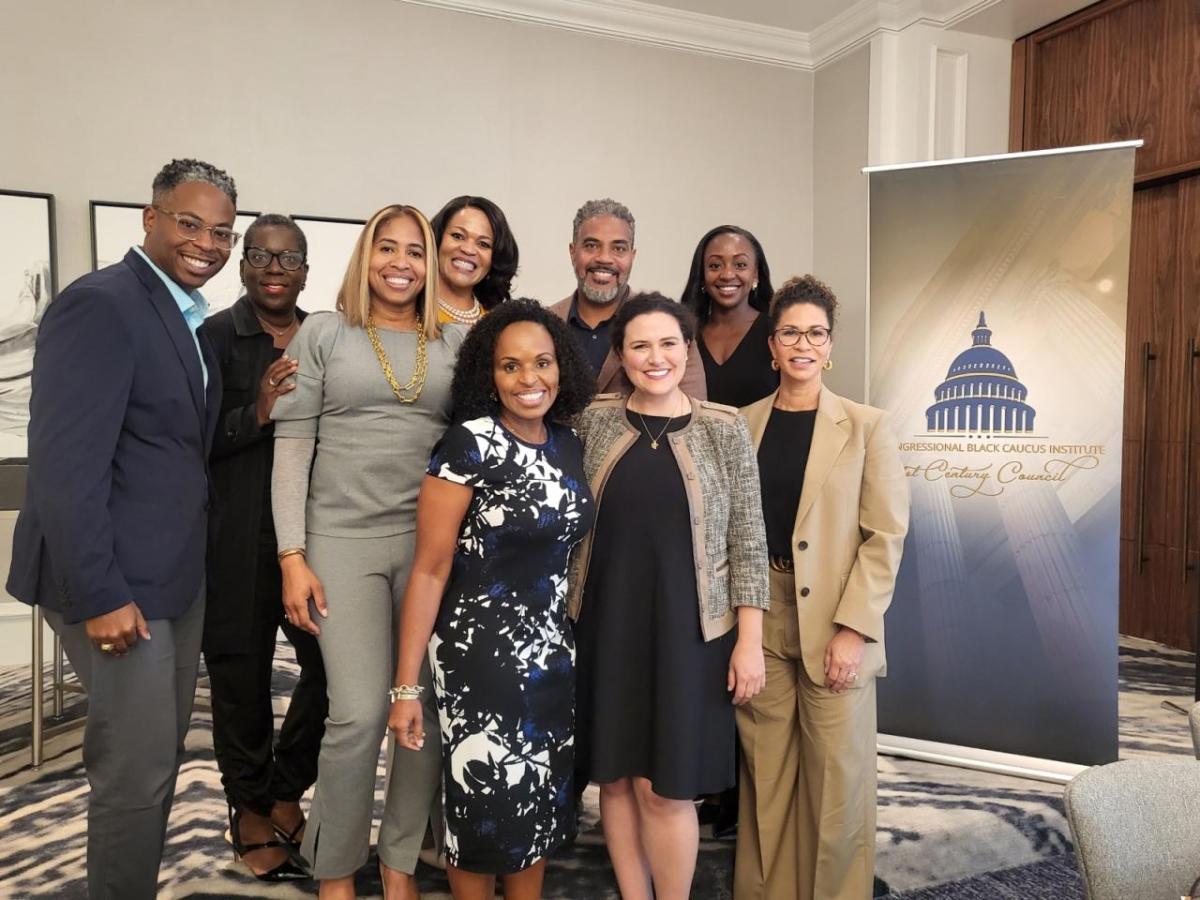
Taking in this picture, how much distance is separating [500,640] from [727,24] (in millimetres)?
4414

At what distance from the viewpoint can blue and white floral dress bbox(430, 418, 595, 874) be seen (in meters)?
1.81

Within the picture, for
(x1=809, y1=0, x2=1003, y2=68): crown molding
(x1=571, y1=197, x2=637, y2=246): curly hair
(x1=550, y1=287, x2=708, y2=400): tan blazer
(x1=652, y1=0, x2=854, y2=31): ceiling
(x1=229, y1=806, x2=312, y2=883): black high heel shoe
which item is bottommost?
(x1=229, y1=806, x2=312, y2=883): black high heel shoe

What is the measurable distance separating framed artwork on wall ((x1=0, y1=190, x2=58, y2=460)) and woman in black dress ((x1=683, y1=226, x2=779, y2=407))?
10.1 ft

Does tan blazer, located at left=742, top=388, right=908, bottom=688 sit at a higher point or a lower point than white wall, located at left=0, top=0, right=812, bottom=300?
→ lower

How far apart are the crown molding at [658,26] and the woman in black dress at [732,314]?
2.71 metres

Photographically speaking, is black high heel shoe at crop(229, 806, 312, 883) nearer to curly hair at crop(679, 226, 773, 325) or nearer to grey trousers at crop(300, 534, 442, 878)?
grey trousers at crop(300, 534, 442, 878)

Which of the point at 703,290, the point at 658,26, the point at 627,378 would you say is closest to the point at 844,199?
the point at 658,26

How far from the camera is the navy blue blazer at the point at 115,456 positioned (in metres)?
1.61

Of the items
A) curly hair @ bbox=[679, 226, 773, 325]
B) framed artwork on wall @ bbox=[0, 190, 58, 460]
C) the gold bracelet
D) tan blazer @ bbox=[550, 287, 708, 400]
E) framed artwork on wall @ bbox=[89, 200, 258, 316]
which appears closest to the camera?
the gold bracelet

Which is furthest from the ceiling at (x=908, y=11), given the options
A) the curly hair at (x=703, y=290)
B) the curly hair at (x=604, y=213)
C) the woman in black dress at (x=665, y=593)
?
the woman in black dress at (x=665, y=593)

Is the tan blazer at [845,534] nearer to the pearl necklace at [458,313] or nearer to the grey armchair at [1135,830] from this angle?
the grey armchair at [1135,830]

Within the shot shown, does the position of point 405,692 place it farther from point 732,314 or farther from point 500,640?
point 732,314

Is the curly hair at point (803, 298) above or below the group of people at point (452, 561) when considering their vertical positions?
above

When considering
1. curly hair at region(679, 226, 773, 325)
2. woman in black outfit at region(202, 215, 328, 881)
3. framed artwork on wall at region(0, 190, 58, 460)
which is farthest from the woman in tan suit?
framed artwork on wall at region(0, 190, 58, 460)
